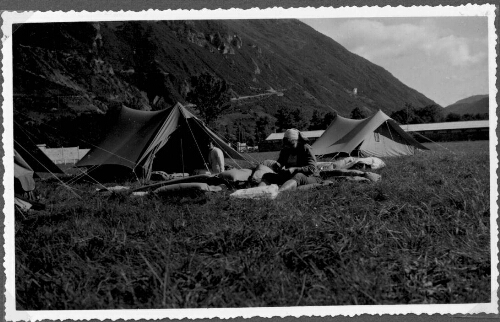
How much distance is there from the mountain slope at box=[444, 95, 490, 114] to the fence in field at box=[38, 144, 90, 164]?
12.9ft

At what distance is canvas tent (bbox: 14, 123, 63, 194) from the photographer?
4.05 metres

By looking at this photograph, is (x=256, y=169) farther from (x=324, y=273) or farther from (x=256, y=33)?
(x=324, y=273)

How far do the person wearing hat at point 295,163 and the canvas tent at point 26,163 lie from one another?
7.86 ft

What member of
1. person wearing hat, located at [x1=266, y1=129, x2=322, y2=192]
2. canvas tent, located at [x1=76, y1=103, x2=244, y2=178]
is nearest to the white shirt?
canvas tent, located at [x1=76, y1=103, x2=244, y2=178]

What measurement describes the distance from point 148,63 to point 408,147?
614cm

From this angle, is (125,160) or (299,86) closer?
(299,86)

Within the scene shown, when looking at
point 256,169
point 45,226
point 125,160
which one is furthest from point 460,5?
point 125,160

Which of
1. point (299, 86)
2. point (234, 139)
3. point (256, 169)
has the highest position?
point (299, 86)

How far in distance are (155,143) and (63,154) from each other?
1677 millimetres

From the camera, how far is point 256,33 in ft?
13.2

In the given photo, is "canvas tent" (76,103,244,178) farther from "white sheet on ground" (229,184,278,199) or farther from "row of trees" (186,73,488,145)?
"white sheet on ground" (229,184,278,199)

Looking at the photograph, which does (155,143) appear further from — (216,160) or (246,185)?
(246,185)

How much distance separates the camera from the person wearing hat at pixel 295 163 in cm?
500

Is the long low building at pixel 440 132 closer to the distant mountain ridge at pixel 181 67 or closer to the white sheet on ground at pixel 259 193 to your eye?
the distant mountain ridge at pixel 181 67
